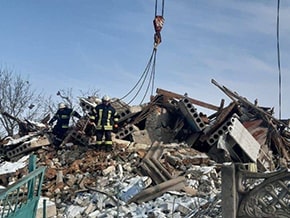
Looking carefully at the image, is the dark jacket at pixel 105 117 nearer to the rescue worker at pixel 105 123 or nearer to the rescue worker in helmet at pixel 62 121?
the rescue worker at pixel 105 123

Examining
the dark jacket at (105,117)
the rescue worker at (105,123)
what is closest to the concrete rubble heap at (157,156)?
the rescue worker at (105,123)

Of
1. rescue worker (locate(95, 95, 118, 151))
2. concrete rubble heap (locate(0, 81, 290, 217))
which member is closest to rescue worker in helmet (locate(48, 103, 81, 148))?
concrete rubble heap (locate(0, 81, 290, 217))

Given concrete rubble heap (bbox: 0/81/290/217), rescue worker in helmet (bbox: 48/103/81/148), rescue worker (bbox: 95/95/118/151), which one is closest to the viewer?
concrete rubble heap (bbox: 0/81/290/217)

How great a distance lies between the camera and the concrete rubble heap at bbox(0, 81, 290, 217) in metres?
7.31

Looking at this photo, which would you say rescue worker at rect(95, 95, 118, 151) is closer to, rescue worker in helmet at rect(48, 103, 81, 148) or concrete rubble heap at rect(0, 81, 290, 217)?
concrete rubble heap at rect(0, 81, 290, 217)

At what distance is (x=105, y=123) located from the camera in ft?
34.9

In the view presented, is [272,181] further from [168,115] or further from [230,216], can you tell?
[168,115]

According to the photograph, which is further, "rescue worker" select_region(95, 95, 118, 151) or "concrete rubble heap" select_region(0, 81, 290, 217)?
"rescue worker" select_region(95, 95, 118, 151)

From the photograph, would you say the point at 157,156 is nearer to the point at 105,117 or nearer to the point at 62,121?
the point at 105,117

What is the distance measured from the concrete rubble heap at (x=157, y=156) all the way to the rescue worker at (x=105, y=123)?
0.23 meters

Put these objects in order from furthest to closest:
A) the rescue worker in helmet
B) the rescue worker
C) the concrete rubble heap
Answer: the rescue worker in helmet
the rescue worker
the concrete rubble heap

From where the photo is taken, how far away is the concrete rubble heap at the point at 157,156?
7312 millimetres

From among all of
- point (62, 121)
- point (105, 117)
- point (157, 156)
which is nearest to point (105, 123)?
point (105, 117)

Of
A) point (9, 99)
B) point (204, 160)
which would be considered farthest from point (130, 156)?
point (9, 99)
